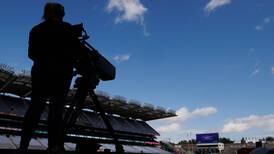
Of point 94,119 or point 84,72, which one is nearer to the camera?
point 84,72

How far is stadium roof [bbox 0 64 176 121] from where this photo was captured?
133ft

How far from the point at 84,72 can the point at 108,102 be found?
2063 inches

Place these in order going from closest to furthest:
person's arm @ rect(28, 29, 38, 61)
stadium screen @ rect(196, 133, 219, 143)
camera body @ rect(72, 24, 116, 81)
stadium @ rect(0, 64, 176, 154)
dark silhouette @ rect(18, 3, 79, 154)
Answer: dark silhouette @ rect(18, 3, 79, 154), person's arm @ rect(28, 29, 38, 61), camera body @ rect(72, 24, 116, 81), stadium @ rect(0, 64, 176, 154), stadium screen @ rect(196, 133, 219, 143)

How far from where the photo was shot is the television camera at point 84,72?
3.00 m

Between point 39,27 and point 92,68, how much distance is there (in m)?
0.60

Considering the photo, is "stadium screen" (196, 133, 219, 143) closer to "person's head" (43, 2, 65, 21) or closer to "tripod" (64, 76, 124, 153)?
"tripod" (64, 76, 124, 153)

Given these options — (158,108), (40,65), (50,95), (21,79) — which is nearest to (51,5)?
(40,65)

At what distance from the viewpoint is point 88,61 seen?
3090 mm

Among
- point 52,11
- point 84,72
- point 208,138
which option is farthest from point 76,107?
point 208,138

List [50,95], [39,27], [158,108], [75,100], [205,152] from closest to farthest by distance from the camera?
1. [50,95]
2. [39,27]
3. [75,100]
4. [158,108]
5. [205,152]

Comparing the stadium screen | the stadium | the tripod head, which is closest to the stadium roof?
the stadium

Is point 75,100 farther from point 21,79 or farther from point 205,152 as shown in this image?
point 205,152

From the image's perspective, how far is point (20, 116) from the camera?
43156 mm

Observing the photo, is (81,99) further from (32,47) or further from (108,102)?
(108,102)
